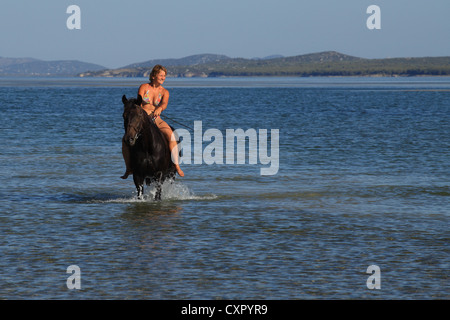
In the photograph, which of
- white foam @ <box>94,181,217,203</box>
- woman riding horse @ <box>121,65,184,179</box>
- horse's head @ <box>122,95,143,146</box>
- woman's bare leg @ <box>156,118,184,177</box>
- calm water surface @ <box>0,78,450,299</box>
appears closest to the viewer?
calm water surface @ <box>0,78,450,299</box>

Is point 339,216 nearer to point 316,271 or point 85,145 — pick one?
point 316,271

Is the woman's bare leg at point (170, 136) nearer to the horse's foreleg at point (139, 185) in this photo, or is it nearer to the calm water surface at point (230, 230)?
the horse's foreleg at point (139, 185)

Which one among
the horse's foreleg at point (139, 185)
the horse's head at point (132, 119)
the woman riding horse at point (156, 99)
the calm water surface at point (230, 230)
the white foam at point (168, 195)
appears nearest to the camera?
the calm water surface at point (230, 230)

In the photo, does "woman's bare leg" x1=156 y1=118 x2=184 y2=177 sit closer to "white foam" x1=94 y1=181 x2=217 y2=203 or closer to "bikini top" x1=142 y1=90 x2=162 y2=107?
"bikini top" x1=142 y1=90 x2=162 y2=107

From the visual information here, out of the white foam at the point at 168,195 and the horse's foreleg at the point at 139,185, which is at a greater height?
the horse's foreleg at the point at 139,185

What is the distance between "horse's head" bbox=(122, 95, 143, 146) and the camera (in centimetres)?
1516

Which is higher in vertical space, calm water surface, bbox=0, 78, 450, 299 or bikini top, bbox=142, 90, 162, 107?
bikini top, bbox=142, 90, 162, 107

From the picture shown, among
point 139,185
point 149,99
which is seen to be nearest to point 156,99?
point 149,99

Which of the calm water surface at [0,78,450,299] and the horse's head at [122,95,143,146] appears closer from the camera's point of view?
the calm water surface at [0,78,450,299]

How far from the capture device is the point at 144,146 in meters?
15.9

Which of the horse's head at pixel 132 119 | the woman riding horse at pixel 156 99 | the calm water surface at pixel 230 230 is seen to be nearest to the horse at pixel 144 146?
the horse's head at pixel 132 119

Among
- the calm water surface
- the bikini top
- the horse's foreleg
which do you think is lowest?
the calm water surface

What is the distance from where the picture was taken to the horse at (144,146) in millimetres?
15250

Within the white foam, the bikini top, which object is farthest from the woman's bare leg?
the white foam
